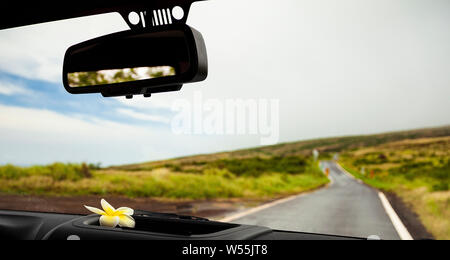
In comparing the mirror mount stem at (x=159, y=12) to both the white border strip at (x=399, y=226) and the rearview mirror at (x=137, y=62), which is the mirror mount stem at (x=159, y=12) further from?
the white border strip at (x=399, y=226)

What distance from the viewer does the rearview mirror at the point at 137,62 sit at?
1.84 meters

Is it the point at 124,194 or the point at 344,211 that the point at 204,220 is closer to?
the point at 344,211

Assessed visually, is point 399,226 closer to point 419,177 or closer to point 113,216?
point 113,216

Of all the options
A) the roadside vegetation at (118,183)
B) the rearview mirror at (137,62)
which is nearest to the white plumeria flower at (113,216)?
the rearview mirror at (137,62)

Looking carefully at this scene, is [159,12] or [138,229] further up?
[159,12]

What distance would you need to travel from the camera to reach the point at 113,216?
93.4 inches

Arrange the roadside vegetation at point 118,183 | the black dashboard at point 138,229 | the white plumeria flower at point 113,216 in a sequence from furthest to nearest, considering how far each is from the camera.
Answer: the roadside vegetation at point 118,183, the white plumeria flower at point 113,216, the black dashboard at point 138,229

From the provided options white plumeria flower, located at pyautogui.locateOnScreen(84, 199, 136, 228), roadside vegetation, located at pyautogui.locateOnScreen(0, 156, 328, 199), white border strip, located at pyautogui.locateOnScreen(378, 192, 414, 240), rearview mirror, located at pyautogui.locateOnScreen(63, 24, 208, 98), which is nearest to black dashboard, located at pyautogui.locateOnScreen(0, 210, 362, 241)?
white plumeria flower, located at pyautogui.locateOnScreen(84, 199, 136, 228)

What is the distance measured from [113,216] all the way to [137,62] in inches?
35.2

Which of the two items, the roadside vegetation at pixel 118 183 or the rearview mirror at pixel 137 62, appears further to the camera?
the roadside vegetation at pixel 118 183

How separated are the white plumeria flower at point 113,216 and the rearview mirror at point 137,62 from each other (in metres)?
0.63

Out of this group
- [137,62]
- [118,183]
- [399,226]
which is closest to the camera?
[137,62]

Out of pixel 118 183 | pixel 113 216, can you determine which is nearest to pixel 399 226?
pixel 113 216
